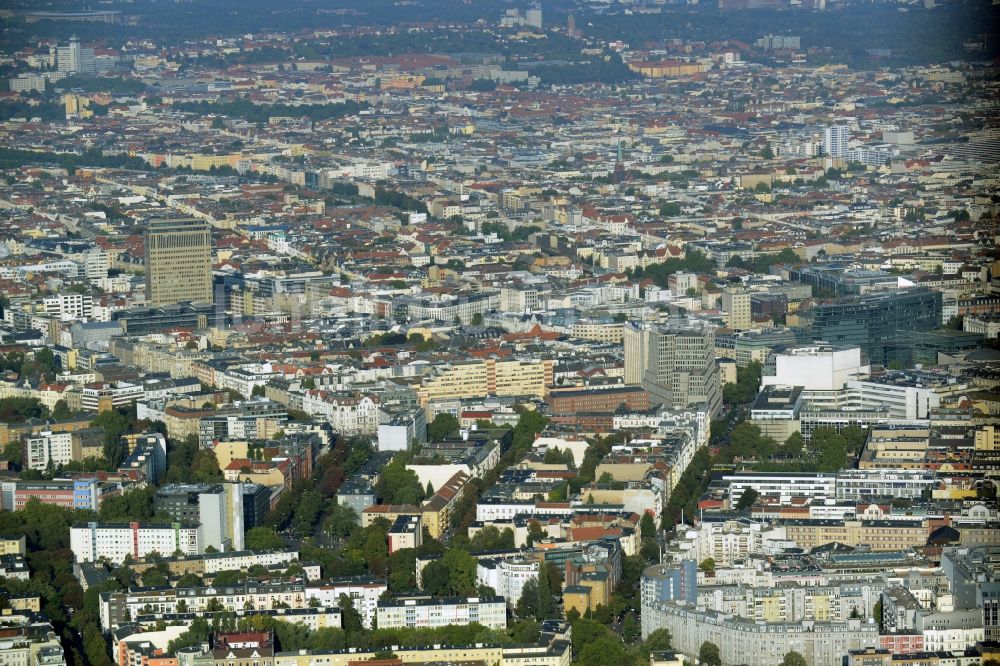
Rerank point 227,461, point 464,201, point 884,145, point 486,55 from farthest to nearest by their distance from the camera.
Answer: point 486,55
point 884,145
point 464,201
point 227,461

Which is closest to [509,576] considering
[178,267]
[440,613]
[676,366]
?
[440,613]

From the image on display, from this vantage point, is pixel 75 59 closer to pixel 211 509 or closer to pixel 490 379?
pixel 490 379

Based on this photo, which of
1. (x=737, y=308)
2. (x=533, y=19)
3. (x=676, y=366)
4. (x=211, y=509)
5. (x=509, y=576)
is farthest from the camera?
(x=533, y=19)

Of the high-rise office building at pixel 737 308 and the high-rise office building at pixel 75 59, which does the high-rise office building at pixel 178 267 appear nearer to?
the high-rise office building at pixel 737 308

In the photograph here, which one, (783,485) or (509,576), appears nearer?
(509,576)

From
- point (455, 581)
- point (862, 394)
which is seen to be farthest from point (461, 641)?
point (862, 394)

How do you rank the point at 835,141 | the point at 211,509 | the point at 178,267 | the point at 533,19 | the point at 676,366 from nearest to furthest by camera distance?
the point at 211,509 → the point at 676,366 → the point at 178,267 → the point at 835,141 → the point at 533,19

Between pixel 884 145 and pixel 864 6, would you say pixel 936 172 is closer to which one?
pixel 884 145

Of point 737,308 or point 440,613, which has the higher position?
point 440,613
